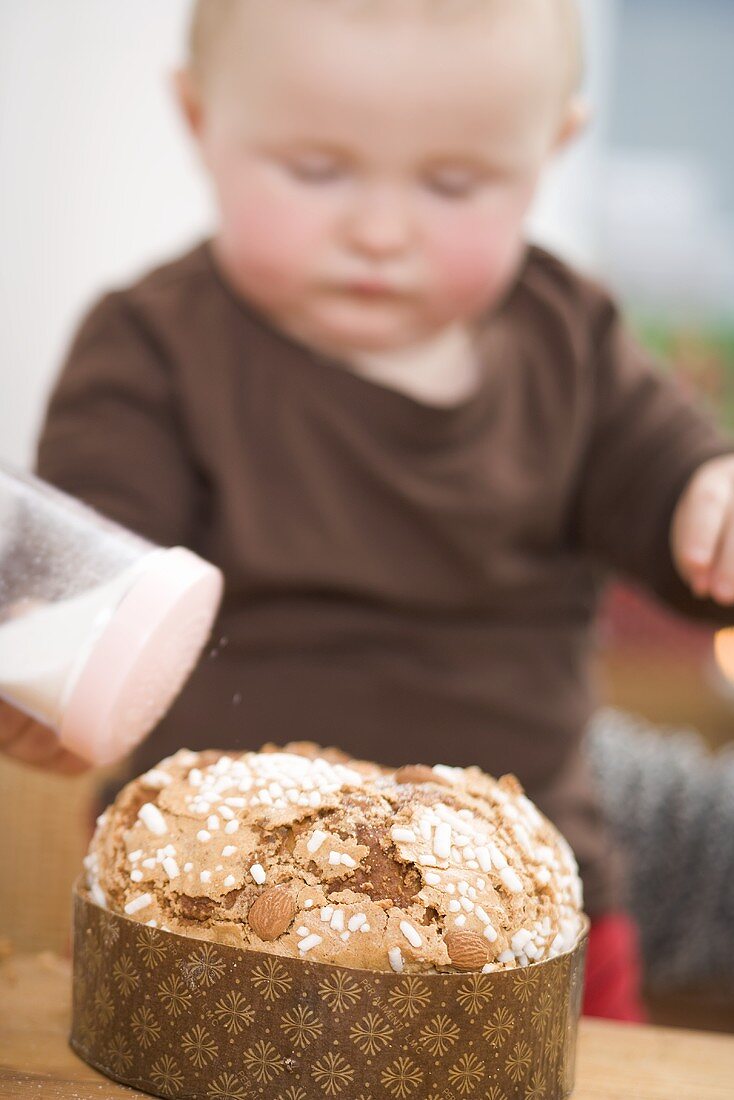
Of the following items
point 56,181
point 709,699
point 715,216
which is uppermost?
point 56,181

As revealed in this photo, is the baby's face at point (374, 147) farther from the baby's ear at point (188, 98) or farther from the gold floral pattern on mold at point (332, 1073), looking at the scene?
the gold floral pattern on mold at point (332, 1073)

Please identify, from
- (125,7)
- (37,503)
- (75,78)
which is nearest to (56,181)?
(75,78)

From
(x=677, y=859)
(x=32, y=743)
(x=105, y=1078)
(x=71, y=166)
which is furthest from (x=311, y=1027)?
(x=71, y=166)

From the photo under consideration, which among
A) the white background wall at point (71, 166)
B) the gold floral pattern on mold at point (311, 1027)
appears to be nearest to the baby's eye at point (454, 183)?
the gold floral pattern on mold at point (311, 1027)

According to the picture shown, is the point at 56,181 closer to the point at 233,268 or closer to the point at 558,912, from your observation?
the point at 233,268

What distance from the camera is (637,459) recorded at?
917 mm

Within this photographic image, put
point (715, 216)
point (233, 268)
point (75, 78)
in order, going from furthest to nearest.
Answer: point (715, 216)
point (75, 78)
point (233, 268)

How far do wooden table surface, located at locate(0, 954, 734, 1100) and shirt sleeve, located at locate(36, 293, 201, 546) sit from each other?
0.27 m

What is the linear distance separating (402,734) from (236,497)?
195 mm

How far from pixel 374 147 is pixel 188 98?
0.16 metres

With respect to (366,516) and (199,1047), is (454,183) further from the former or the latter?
(199,1047)

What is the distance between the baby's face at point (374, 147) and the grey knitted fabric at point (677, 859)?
0.69 meters

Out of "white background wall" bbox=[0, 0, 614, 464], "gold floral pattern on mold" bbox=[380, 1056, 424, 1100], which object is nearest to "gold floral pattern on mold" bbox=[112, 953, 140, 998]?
"gold floral pattern on mold" bbox=[380, 1056, 424, 1100]

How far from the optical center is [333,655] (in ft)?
2.90
